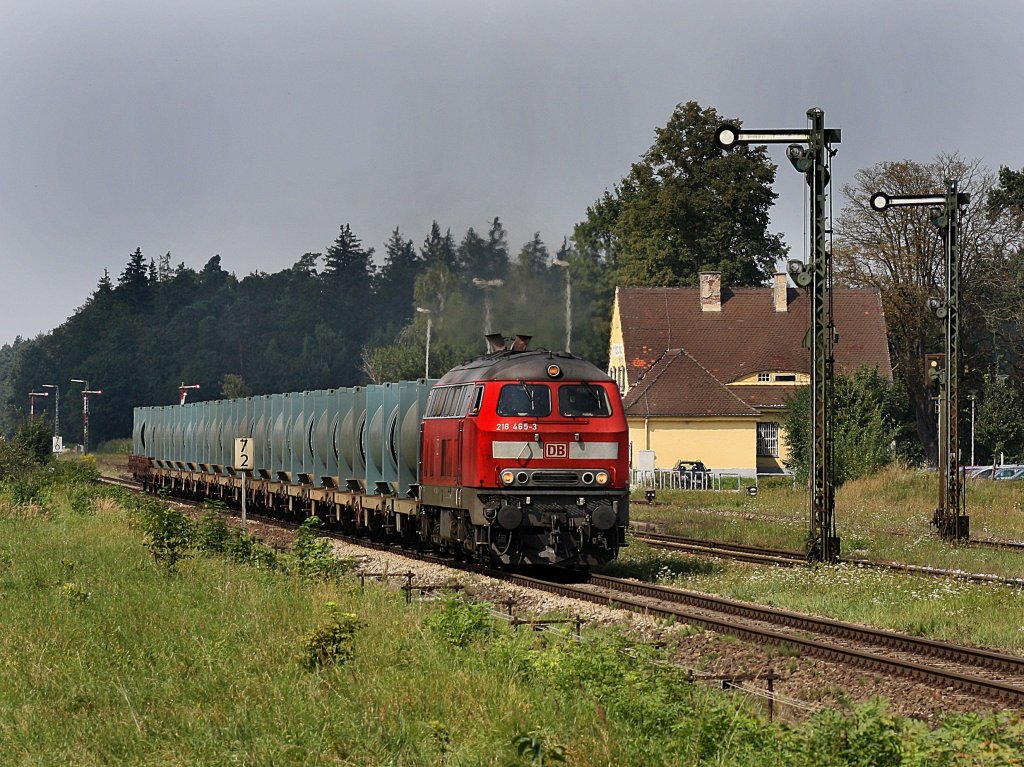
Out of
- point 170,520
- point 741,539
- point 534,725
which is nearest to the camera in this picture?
point 534,725

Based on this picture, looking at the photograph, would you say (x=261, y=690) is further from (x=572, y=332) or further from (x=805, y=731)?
(x=572, y=332)

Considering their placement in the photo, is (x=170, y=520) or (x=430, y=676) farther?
(x=170, y=520)

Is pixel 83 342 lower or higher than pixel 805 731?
higher

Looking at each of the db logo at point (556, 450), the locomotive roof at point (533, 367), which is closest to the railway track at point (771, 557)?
the db logo at point (556, 450)

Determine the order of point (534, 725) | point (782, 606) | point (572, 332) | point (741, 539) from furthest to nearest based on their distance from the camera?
1. point (572, 332)
2. point (741, 539)
3. point (782, 606)
4. point (534, 725)

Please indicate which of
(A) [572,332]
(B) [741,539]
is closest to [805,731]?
(B) [741,539]

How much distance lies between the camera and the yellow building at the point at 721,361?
60.5 metres

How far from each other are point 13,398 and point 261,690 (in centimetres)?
13273

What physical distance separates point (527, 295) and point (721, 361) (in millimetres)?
33988

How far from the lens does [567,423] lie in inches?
816

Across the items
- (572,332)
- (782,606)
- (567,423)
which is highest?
(572,332)

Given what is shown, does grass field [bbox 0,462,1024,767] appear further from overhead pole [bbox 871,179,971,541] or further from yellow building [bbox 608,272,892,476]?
yellow building [bbox 608,272,892,476]

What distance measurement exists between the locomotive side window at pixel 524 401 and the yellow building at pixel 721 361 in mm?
39317

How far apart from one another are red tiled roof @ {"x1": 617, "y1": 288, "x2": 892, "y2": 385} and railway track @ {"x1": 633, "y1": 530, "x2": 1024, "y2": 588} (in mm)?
35546
